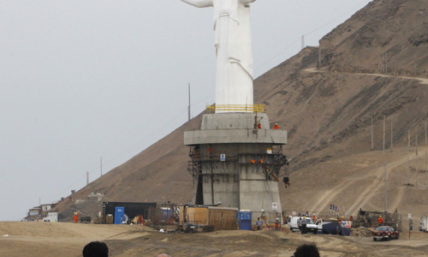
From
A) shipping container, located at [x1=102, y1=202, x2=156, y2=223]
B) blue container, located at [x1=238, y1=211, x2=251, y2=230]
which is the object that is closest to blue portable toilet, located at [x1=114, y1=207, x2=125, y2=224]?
shipping container, located at [x1=102, y1=202, x2=156, y2=223]

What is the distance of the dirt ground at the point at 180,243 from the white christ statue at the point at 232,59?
31.8 feet

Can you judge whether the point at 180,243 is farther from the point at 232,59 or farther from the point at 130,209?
the point at 130,209

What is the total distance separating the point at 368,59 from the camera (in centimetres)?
13900

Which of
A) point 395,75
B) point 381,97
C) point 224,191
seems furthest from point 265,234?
point 395,75

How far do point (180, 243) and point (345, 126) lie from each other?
77.9m

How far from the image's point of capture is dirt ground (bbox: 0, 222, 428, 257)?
34219 mm

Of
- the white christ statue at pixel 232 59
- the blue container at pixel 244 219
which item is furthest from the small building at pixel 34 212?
the blue container at pixel 244 219

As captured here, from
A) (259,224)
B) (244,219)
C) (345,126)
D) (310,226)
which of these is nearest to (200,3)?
(244,219)

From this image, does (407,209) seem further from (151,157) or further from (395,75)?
(151,157)

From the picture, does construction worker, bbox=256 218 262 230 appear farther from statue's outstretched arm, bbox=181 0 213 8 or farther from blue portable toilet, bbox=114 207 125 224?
statue's outstretched arm, bbox=181 0 213 8

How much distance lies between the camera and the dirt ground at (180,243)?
34219 millimetres

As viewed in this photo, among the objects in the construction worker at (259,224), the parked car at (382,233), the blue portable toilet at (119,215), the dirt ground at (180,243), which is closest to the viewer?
the dirt ground at (180,243)

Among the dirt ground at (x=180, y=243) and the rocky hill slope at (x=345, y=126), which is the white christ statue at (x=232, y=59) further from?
the rocky hill slope at (x=345, y=126)

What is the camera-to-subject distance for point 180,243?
38.4 meters
